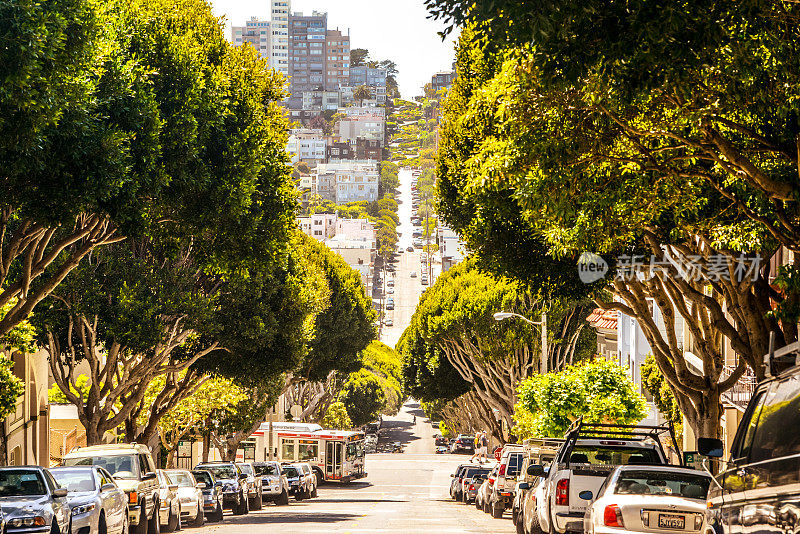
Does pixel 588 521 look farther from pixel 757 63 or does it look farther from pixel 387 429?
pixel 387 429

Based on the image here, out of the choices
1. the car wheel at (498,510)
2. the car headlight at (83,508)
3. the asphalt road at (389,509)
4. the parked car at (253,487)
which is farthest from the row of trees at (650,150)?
the parked car at (253,487)

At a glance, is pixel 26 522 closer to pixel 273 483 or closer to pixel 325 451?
pixel 273 483

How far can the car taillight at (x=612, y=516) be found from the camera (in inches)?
500

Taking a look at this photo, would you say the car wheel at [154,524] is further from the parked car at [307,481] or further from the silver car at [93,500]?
the parked car at [307,481]

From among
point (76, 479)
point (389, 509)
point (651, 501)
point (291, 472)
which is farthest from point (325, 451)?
point (651, 501)

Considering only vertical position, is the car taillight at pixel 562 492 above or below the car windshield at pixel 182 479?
above

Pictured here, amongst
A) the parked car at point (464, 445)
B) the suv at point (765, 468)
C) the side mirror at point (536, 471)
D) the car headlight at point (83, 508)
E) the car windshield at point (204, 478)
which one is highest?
the suv at point (765, 468)

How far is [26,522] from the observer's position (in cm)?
1451

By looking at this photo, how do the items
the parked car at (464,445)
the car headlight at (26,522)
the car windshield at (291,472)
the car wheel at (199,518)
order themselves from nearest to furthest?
1. the car headlight at (26,522)
2. the car wheel at (199,518)
3. the car windshield at (291,472)
4. the parked car at (464,445)

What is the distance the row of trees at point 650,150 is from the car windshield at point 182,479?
961 centimetres

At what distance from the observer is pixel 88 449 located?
74.6 ft

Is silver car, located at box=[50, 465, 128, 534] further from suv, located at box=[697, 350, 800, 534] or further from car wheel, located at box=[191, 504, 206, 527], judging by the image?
suv, located at box=[697, 350, 800, 534]

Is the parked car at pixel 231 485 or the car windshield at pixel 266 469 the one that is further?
the car windshield at pixel 266 469

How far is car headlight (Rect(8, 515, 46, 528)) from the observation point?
1447cm
